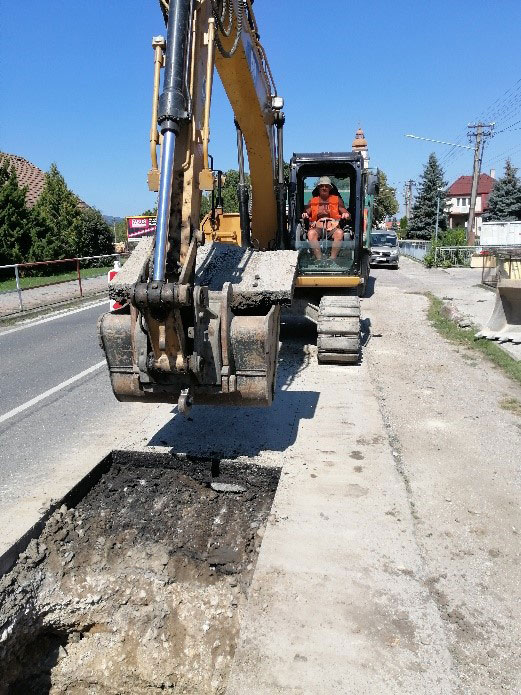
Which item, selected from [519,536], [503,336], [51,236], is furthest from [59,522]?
[51,236]

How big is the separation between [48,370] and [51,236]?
18947mm

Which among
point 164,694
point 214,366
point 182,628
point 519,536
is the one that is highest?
point 214,366

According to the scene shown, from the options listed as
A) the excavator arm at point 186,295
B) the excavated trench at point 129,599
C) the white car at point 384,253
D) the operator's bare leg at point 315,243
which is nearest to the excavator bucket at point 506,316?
the operator's bare leg at point 315,243

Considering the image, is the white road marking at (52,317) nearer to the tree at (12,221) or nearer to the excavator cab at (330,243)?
the excavator cab at (330,243)

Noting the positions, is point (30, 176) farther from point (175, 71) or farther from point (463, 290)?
point (175, 71)

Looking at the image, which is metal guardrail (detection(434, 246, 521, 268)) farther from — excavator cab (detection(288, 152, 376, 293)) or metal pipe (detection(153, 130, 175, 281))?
metal pipe (detection(153, 130, 175, 281))

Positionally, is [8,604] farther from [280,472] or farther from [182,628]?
[280,472]

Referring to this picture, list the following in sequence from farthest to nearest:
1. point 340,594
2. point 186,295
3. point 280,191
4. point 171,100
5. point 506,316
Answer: point 506,316
point 280,191
point 171,100
point 186,295
point 340,594

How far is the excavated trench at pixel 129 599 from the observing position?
10.7 ft

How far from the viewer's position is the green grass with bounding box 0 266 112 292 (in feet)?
53.1

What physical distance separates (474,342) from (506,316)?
911mm

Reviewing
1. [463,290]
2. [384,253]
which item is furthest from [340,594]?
[384,253]

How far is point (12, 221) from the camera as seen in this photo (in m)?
23.2

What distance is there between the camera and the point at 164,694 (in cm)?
317
